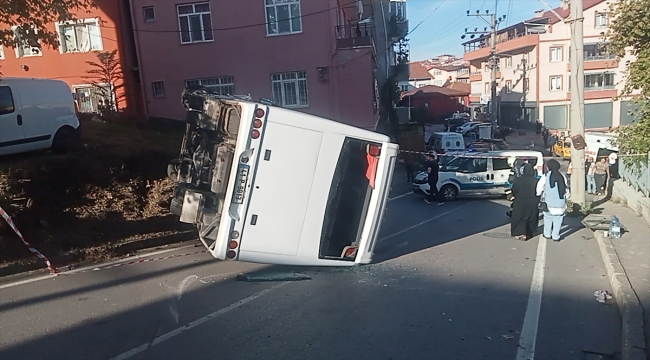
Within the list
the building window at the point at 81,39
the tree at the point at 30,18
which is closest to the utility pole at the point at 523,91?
the building window at the point at 81,39

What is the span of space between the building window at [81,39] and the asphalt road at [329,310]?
633 inches

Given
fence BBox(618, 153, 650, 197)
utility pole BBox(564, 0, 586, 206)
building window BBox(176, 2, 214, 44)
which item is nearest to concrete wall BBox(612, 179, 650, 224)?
fence BBox(618, 153, 650, 197)

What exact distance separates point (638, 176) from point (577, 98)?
8.25ft

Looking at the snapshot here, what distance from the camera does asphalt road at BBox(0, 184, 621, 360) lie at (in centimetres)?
554

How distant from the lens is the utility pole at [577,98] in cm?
1348

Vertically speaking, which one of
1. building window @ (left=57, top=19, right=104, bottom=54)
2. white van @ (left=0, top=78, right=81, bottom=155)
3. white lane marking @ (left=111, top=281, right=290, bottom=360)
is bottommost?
white lane marking @ (left=111, top=281, right=290, bottom=360)

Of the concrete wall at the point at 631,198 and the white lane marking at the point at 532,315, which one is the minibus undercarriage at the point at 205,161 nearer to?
the white lane marking at the point at 532,315

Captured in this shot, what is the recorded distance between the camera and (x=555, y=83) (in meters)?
48.9

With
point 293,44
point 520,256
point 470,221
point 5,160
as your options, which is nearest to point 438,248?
point 520,256

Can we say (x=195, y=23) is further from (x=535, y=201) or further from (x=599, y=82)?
(x=599, y=82)

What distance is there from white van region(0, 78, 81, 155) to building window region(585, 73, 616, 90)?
47.2m

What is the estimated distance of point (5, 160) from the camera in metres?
10.9

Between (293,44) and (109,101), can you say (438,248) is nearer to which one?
(293,44)

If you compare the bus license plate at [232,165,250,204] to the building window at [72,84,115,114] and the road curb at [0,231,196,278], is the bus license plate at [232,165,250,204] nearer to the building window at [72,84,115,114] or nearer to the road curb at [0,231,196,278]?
the road curb at [0,231,196,278]
